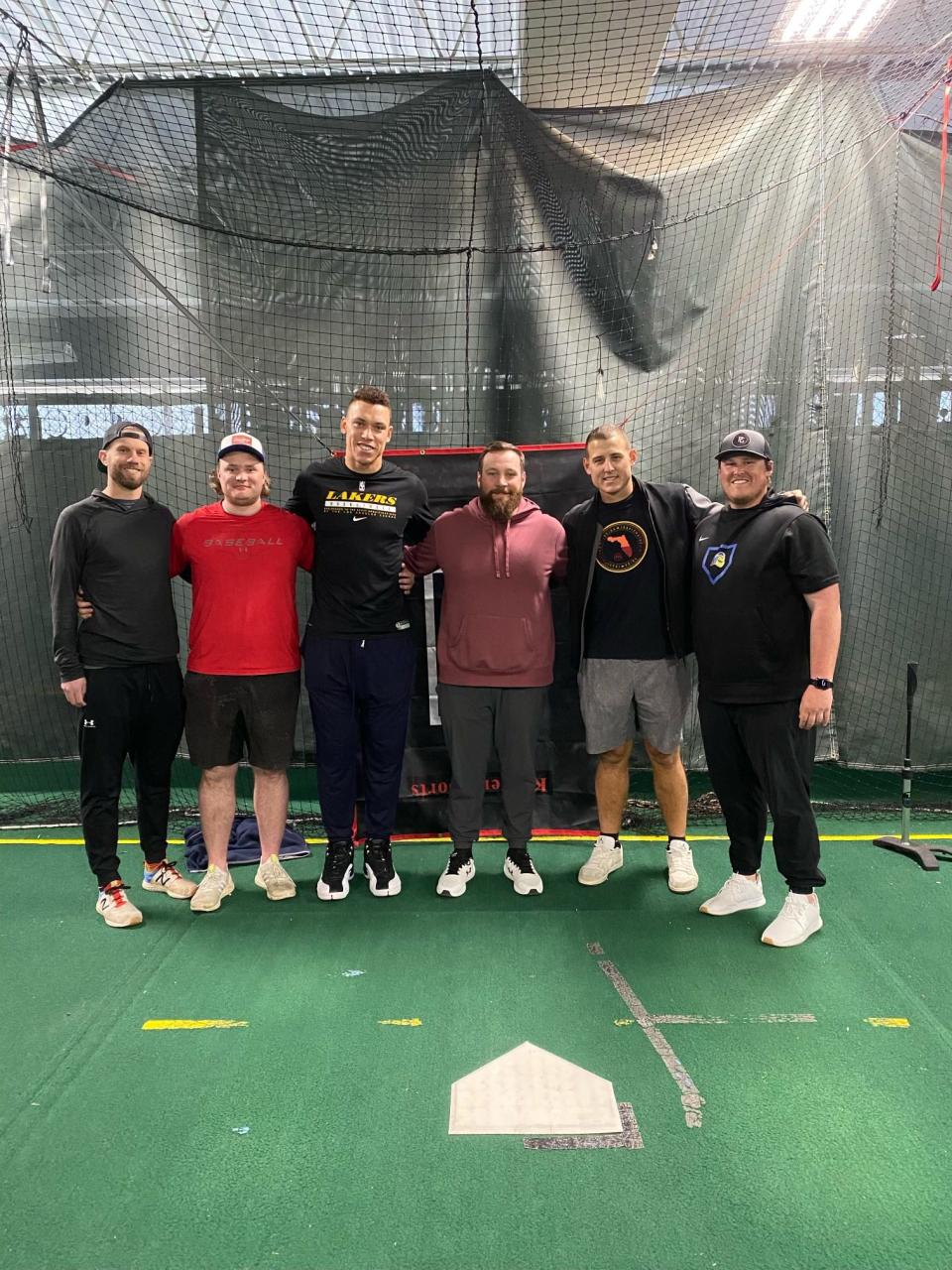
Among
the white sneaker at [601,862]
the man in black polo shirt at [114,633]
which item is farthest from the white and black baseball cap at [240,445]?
the white sneaker at [601,862]

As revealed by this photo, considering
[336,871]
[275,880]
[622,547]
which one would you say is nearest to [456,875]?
[336,871]

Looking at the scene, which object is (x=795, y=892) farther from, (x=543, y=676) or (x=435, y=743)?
(x=435, y=743)

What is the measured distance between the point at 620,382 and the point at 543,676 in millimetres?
1656

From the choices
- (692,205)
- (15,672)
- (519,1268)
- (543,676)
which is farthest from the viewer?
(15,672)

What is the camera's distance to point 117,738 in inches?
100

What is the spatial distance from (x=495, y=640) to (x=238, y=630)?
88 cm

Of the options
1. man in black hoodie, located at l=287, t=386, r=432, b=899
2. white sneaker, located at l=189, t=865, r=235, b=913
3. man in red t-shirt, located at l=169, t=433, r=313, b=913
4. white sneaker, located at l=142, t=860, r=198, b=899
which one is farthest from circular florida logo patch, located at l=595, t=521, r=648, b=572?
white sneaker, located at l=142, t=860, r=198, b=899

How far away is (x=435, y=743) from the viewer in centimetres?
324

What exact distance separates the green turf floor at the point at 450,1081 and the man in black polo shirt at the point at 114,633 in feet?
1.50

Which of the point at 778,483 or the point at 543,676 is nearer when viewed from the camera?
the point at 543,676

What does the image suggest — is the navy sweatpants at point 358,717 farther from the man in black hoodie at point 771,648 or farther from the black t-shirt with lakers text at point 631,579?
the man in black hoodie at point 771,648

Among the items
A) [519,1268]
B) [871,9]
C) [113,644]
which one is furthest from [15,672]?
[871,9]

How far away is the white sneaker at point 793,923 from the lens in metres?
2.37

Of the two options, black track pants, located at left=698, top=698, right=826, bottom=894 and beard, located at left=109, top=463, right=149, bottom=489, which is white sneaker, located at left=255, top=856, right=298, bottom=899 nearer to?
beard, located at left=109, top=463, right=149, bottom=489
